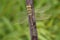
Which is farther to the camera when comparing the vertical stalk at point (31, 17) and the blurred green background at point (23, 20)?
the blurred green background at point (23, 20)

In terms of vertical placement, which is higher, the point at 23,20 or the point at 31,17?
the point at 31,17

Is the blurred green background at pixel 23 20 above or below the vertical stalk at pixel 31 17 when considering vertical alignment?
below

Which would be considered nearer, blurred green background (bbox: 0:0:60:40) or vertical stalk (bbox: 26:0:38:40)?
vertical stalk (bbox: 26:0:38:40)

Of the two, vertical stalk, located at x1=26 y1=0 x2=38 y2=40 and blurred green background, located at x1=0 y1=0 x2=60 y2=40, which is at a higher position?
vertical stalk, located at x1=26 y1=0 x2=38 y2=40

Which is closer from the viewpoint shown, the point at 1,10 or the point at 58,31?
the point at 1,10

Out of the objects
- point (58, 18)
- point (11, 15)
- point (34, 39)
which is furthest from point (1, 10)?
point (34, 39)

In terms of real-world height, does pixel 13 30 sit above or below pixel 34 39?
below

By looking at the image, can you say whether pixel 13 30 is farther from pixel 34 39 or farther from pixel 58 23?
pixel 34 39

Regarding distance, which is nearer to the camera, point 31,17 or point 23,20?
point 31,17
